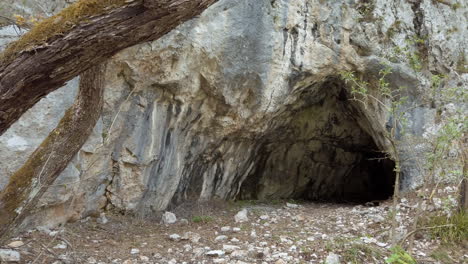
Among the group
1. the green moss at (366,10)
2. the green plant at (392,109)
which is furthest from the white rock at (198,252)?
the green moss at (366,10)

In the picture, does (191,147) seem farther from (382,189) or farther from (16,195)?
(382,189)

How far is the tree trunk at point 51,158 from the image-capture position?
3.08m

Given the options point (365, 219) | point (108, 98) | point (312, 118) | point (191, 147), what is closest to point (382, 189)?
point (312, 118)

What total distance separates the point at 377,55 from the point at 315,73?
4.26 ft

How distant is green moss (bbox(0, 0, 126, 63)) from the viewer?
2154mm

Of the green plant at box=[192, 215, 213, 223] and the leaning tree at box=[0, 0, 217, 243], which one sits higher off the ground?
the leaning tree at box=[0, 0, 217, 243]

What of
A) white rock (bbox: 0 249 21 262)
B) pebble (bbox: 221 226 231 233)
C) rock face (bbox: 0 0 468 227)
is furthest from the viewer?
pebble (bbox: 221 226 231 233)

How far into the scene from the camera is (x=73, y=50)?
7.15 ft

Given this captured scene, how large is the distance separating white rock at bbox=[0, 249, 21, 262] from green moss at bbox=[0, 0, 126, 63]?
227cm

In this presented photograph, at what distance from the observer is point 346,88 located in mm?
7633

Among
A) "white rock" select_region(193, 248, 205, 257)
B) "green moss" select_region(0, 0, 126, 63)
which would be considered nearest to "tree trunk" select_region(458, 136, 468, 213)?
"white rock" select_region(193, 248, 205, 257)

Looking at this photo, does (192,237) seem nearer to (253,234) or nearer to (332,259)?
(253,234)

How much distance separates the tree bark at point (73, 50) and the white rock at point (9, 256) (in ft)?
6.35

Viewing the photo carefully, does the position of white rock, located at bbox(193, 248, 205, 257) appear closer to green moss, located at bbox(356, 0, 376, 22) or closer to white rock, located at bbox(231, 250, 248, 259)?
white rock, located at bbox(231, 250, 248, 259)
